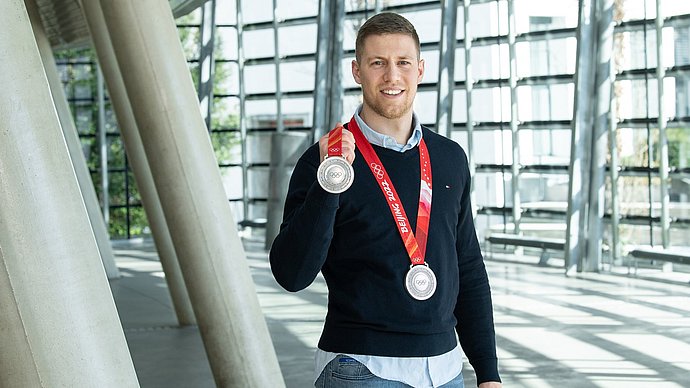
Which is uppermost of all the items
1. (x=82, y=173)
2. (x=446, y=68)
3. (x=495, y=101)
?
(x=446, y=68)

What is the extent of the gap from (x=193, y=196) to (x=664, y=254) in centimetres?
1040

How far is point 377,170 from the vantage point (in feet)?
11.3

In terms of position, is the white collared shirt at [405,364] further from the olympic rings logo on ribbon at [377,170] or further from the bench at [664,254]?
the bench at [664,254]

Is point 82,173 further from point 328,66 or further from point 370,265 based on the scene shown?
point 370,265

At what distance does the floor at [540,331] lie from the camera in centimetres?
980

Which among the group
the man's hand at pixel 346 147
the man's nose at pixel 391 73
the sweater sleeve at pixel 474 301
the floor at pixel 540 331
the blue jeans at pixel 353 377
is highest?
the man's nose at pixel 391 73

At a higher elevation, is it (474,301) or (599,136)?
(599,136)

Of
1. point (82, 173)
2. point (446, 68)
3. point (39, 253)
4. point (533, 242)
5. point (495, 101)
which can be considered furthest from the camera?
point (495, 101)

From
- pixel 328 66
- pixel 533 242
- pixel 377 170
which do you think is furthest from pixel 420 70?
pixel 328 66

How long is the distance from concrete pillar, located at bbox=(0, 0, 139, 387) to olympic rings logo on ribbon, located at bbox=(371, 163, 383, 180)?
4.52 feet

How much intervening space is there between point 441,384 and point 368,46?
1103 mm

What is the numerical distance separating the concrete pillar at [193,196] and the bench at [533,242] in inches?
462

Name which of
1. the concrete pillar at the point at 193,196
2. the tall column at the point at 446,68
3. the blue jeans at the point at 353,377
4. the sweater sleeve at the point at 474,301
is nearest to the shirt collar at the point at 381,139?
the sweater sleeve at the point at 474,301

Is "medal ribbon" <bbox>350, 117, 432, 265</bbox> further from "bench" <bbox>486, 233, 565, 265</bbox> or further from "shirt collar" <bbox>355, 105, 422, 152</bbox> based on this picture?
"bench" <bbox>486, 233, 565, 265</bbox>
